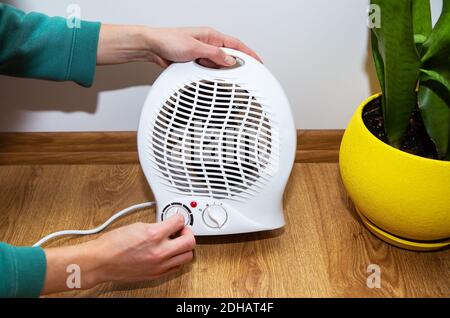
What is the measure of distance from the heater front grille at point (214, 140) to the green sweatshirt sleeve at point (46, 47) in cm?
19

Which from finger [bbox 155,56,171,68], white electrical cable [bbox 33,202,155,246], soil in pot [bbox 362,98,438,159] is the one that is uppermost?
finger [bbox 155,56,171,68]

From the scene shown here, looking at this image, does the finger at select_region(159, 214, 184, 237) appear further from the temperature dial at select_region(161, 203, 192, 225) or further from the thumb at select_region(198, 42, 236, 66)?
the thumb at select_region(198, 42, 236, 66)

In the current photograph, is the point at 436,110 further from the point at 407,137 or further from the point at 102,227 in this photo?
the point at 102,227

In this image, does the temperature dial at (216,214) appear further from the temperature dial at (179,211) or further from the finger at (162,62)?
the finger at (162,62)

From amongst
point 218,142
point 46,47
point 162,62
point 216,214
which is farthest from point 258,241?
point 46,47

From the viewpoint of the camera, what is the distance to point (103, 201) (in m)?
1.06

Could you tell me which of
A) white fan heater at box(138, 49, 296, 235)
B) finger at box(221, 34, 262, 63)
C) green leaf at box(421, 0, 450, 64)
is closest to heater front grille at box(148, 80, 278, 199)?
white fan heater at box(138, 49, 296, 235)

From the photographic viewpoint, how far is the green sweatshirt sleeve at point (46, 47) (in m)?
0.90

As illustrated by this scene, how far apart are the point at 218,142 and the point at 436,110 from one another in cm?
31

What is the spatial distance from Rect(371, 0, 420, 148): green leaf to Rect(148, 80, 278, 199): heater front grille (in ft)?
0.57

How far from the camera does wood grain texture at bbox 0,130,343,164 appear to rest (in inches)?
44.2

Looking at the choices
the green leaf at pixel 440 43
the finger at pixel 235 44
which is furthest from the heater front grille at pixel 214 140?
the green leaf at pixel 440 43

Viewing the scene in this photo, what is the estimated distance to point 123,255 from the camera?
0.77 m
